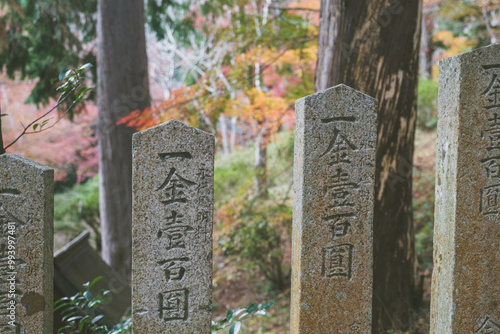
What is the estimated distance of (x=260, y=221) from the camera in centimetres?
559

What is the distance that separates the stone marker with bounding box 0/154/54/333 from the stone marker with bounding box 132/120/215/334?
0.47m

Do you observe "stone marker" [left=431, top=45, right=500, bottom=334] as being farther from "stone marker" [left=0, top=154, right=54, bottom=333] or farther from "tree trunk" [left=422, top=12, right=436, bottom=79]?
"tree trunk" [left=422, top=12, right=436, bottom=79]

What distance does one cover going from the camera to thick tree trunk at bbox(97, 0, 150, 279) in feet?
19.8

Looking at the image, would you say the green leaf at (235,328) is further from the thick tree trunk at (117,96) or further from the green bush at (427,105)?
the green bush at (427,105)

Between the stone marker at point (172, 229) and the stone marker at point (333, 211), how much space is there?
0.51m

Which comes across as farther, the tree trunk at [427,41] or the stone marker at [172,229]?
the tree trunk at [427,41]

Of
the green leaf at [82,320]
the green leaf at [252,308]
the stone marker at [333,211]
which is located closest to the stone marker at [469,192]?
the stone marker at [333,211]

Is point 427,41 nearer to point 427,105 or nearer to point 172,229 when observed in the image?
point 427,105

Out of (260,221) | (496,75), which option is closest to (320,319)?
(496,75)

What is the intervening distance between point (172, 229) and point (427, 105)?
10733mm

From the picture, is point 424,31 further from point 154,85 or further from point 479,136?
point 479,136

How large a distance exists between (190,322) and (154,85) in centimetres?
1644

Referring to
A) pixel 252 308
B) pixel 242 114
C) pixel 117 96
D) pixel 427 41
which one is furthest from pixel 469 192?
pixel 427 41

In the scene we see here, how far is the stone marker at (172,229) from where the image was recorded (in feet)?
6.82
